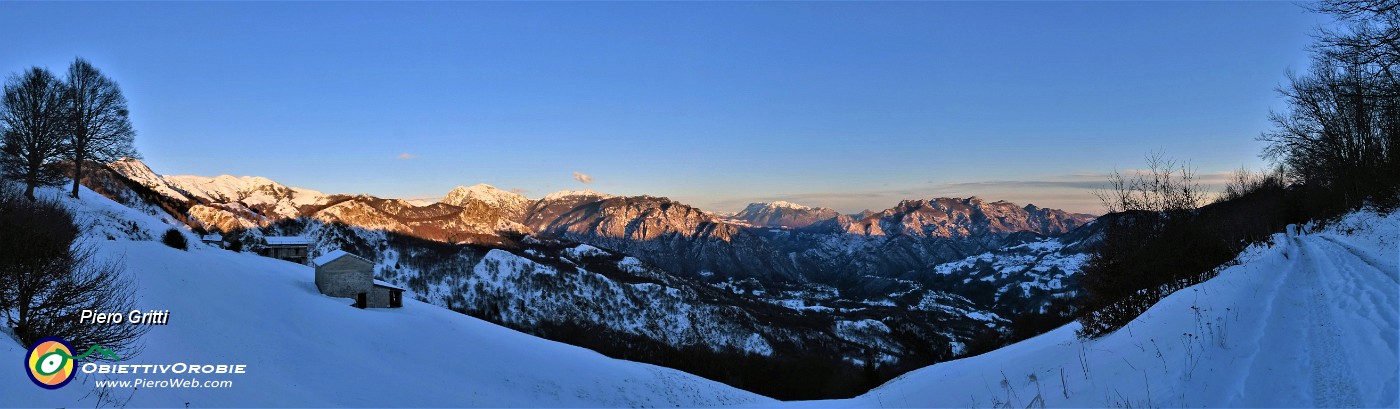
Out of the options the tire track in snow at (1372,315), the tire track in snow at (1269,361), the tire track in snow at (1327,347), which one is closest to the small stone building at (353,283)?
the tire track in snow at (1269,361)

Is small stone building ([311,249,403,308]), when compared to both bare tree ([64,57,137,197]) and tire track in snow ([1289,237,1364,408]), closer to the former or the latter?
bare tree ([64,57,137,197])

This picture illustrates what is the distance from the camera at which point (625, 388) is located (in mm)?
37844

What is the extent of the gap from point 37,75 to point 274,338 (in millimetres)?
33704

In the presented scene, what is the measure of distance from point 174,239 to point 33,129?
1218cm

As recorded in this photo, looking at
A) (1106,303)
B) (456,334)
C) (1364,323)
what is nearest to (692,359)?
(456,334)

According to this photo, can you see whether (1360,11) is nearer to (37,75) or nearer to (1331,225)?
(1331,225)

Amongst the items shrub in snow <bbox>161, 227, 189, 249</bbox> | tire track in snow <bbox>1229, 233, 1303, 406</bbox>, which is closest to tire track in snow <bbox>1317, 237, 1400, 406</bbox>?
tire track in snow <bbox>1229, 233, 1303, 406</bbox>

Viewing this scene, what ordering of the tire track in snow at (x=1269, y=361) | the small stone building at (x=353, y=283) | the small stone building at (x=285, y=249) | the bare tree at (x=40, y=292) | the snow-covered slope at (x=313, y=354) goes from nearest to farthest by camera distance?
the tire track in snow at (x=1269, y=361) → the bare tree at (x=40, y=292) → the snow-covered slope at (x=313, y=354) → the small stone building at (x=353, y=283) → the small stone building at (x=285, y=249)

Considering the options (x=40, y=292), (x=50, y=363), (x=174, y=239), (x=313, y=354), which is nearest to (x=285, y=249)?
(x=174, y=239)

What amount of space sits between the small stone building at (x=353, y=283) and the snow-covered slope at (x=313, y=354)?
1.22 metres

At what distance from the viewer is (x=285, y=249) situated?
7706 centimetres

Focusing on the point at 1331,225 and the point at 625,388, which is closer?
the point at 1331,225

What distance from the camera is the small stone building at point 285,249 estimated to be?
76056 millimetres
